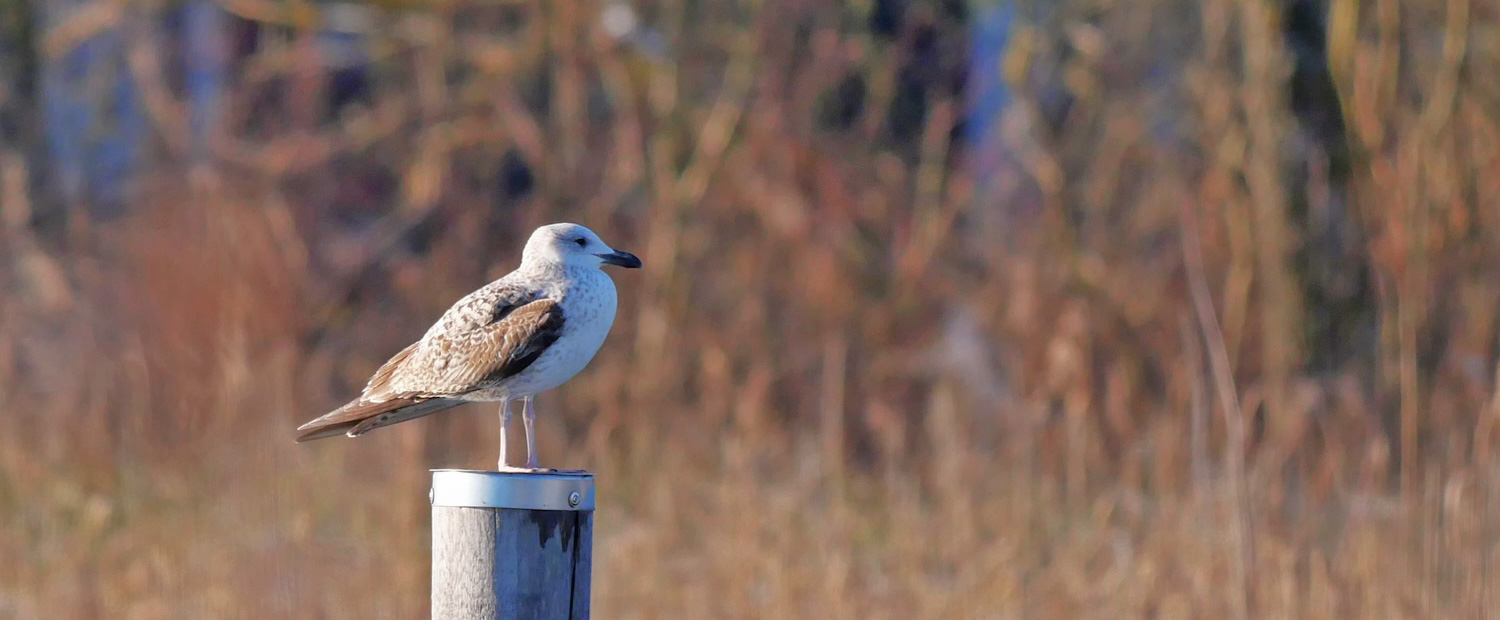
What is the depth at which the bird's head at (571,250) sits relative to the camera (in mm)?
3143

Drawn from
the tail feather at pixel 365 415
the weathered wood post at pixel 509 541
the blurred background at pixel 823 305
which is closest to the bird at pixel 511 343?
the tail feather at pixel 365 415

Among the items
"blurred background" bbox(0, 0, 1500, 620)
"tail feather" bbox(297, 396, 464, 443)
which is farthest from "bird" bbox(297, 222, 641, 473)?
"blurred background" bbox(0, 0, 1500, 620)

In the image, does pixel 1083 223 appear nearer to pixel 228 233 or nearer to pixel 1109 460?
pixel 1109 460

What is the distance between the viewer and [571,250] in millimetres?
3156

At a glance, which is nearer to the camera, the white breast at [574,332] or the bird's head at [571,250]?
the white breast at [574,332]

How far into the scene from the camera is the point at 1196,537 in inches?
208

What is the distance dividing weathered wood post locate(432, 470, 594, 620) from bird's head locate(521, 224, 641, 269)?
615mm

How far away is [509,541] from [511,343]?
1.68 ft

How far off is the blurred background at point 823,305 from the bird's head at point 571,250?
1.71 m

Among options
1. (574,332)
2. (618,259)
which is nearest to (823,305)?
(618,259)

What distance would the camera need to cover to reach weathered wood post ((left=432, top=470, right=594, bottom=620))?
2572 mm

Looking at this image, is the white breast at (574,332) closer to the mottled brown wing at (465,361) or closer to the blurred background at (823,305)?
the mottled brown wing at (465,361)

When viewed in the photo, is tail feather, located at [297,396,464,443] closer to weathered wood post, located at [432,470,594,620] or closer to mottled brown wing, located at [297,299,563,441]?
mottled brown wing, located at [297,299,563,441]

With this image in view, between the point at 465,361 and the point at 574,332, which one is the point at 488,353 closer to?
the point at 465,361
